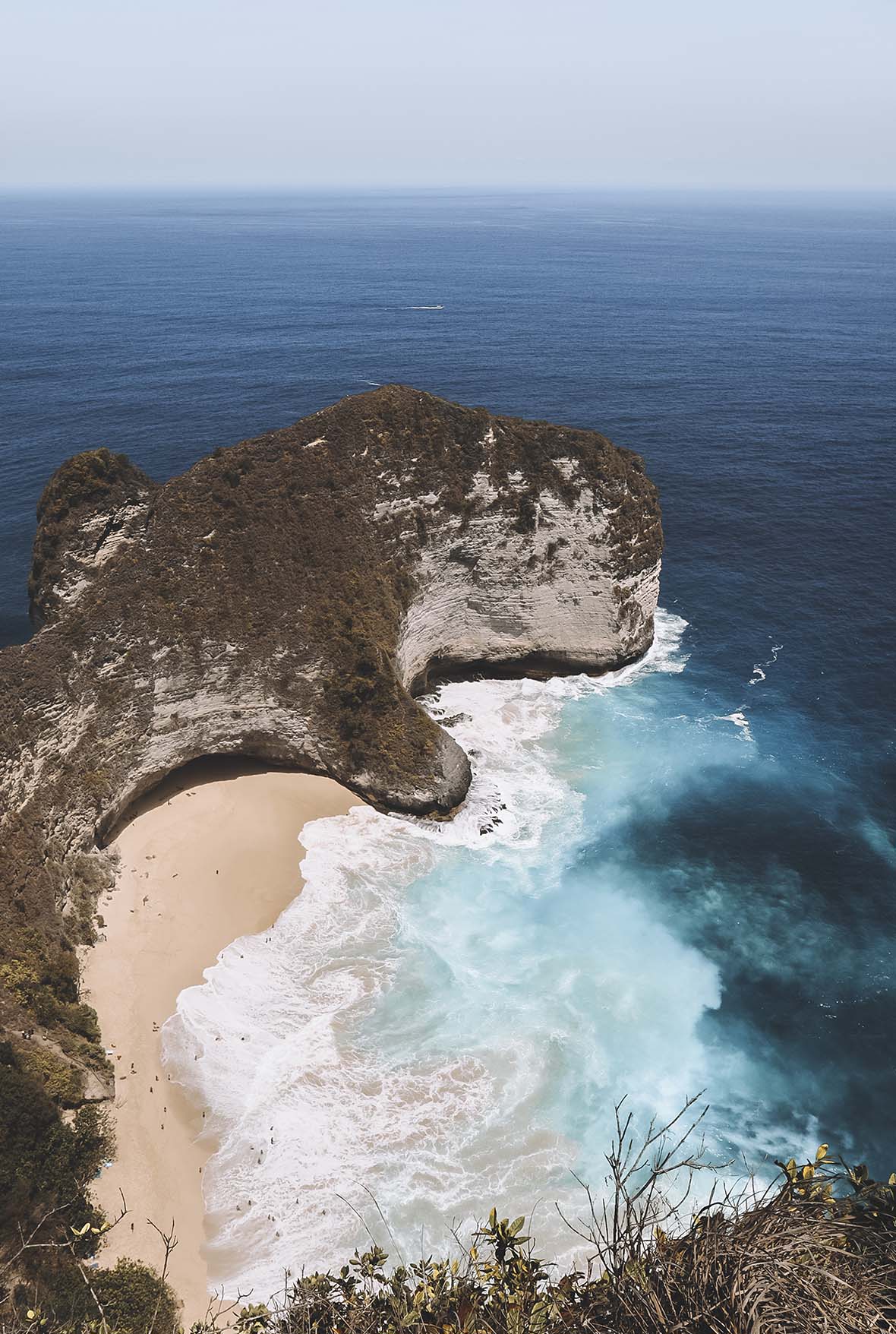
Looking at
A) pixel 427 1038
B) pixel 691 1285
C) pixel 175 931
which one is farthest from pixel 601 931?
pixel 691 1285

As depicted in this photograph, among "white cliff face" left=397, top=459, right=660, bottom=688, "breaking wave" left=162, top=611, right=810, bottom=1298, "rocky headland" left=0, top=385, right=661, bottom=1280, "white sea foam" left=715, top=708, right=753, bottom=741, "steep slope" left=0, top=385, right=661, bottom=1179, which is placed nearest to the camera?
"breaking wave" left=162, top=611, right=810, bottom=1298

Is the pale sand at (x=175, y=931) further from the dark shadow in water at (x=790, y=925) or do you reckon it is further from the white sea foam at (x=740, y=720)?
the white sea foam at (x=740, y=720)

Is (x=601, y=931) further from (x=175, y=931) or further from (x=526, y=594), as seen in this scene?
(x=526, y=594)

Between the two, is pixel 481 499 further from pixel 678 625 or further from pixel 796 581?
pixel 796 581

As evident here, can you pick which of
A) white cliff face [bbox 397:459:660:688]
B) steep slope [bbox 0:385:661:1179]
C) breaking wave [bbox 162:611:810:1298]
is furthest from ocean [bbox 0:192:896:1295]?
steep slope [bbox 0:385:661:1179]

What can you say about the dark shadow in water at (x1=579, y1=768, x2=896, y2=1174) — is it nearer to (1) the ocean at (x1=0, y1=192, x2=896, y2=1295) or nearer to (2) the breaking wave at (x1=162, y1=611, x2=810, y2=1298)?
(1) the ocean at (x1=0, y1=192, x2=896, y2=1295)

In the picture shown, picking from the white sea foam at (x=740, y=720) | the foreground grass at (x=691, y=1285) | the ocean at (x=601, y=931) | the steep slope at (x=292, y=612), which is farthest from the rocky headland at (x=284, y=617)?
the foreground grass at (x=691, y=1285)

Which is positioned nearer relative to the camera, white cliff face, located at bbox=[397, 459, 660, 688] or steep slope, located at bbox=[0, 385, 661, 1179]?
steep slope, located at bbox=[0, 385, 661, 1179]
